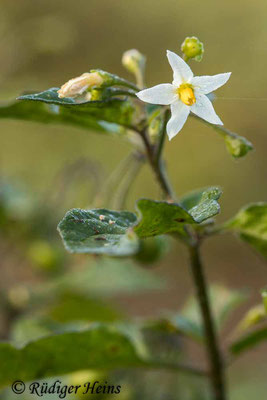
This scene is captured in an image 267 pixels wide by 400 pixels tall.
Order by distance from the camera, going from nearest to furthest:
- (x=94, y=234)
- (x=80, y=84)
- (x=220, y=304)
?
(x=94, y=234) → (x=80, y=84) → (x=220, y=304)

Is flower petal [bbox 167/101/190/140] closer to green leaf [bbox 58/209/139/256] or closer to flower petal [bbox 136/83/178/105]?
flower petal [bbox 136/83/178/105]

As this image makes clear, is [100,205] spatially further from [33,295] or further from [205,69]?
[205,69]

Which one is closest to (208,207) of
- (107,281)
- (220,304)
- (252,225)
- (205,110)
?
(205,110)

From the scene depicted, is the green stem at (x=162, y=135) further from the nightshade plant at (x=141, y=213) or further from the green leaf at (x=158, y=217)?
the green leaf at (x=158, y=217)

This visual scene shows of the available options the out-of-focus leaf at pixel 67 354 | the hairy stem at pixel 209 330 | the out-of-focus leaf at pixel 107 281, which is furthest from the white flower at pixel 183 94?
the out-of-focus leaf at pixel 107 281

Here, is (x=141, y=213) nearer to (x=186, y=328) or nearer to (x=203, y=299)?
(x=203, y=299)

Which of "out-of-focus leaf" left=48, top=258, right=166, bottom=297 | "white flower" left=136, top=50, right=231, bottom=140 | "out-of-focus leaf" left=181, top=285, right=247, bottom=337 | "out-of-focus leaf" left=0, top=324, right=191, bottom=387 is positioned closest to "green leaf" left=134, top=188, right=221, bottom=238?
"white flower" left=136, top=50, right=231, bottom=140
